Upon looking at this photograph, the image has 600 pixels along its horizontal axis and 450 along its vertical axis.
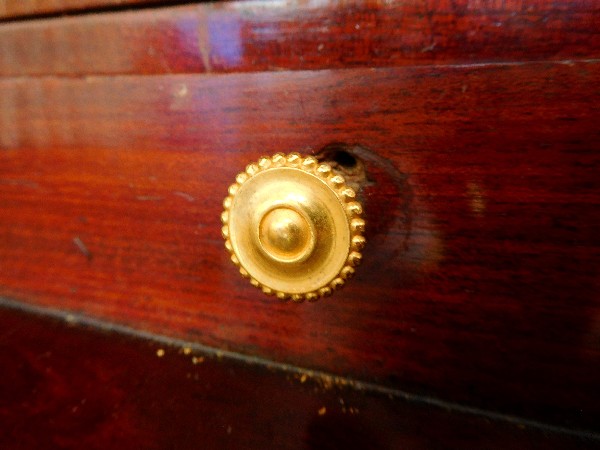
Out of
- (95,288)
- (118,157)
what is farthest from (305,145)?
(95,288)

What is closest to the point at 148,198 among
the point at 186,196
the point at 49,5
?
the point at 186,196

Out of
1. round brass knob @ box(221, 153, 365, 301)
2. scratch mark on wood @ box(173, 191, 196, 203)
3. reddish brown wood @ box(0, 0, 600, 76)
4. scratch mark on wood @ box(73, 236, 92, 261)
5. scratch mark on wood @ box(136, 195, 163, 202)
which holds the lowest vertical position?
scratch mark on wood @ box(73, 236, 92, 261)

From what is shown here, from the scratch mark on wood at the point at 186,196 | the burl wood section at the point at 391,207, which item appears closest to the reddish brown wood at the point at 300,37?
the burl wood section at the point at 391,207

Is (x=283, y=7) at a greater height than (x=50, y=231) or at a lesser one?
greater

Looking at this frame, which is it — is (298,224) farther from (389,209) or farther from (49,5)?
(49,5)

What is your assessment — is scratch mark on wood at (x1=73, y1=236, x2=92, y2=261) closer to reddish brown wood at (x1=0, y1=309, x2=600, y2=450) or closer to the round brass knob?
reddish brown wood at (x1=0, y1=309, x2=600, y2=450)

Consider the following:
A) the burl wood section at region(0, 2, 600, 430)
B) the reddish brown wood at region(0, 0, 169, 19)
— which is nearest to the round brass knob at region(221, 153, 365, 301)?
the burl wood section at region(0, 2, 600, 430)

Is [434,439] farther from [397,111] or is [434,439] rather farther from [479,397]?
[397,111]
